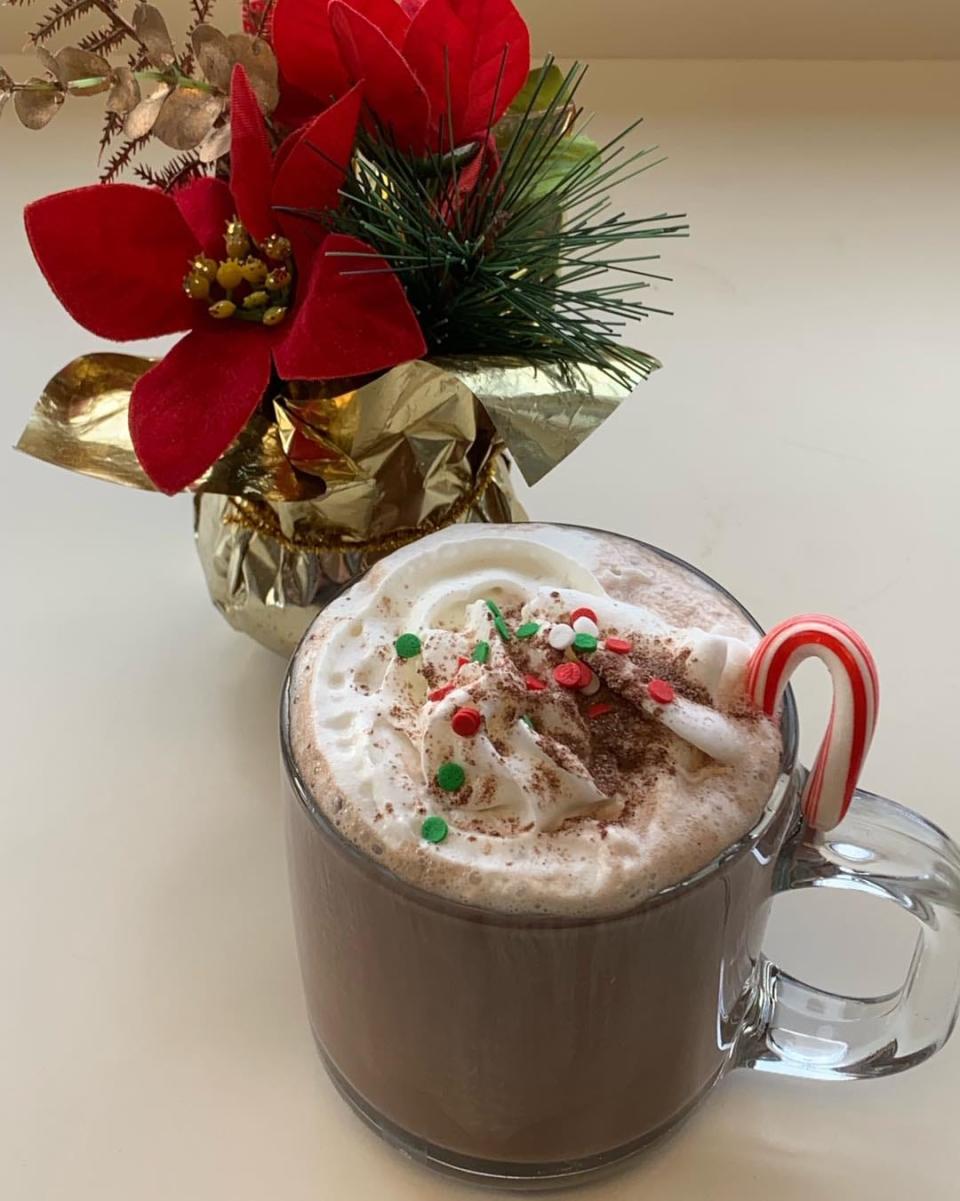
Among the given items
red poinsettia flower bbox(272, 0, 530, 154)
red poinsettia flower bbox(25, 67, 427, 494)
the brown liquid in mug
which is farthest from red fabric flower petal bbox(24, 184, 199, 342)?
the brown liquid in mug

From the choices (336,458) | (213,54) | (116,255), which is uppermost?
(213,54)

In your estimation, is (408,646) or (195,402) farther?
(195,402)

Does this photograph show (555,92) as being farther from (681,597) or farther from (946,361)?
(946,361)

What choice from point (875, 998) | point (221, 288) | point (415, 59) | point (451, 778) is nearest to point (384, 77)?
point (415, 59)

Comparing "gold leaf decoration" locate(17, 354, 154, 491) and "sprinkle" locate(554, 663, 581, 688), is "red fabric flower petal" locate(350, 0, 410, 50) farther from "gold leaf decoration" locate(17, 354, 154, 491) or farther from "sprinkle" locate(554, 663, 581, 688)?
"sprinkle" locate(554, 663, 581, 688)

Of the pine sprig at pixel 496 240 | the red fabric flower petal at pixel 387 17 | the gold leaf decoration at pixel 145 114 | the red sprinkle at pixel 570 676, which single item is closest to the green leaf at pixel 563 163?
the pine sprig at pixel 496 240

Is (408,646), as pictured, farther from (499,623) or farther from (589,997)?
(589,997)
